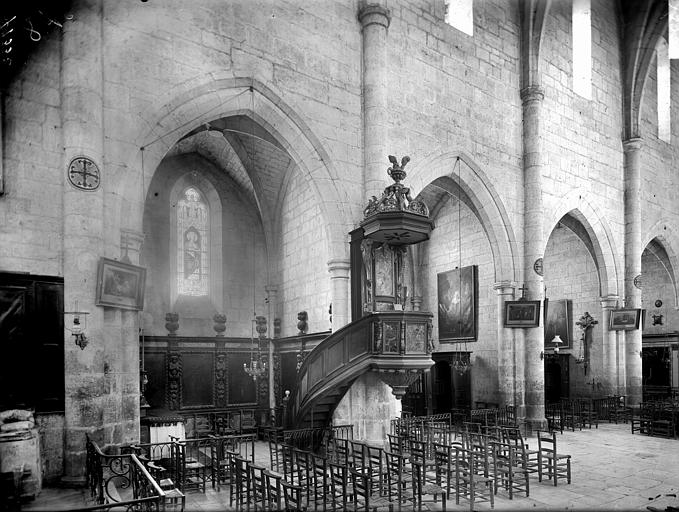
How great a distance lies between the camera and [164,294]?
49.7 ft

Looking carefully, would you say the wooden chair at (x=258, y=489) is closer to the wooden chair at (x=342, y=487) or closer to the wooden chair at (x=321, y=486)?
the wooden chair at (x=321, y=486)

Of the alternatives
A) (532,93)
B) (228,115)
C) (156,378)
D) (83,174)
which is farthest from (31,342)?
(532,93)

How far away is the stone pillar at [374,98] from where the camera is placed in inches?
470

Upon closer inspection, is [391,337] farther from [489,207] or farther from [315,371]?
[489,207]

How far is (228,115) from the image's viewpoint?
1093cm

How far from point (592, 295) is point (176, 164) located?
13.5 meters

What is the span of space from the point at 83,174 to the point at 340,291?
17.3 feet

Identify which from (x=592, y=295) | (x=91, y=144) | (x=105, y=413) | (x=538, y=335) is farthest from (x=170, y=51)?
(x=592, y=295)

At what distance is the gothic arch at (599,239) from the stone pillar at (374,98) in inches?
279

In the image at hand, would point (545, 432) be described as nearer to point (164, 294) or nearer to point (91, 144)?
point (164, 294)

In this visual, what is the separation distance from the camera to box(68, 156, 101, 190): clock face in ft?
27.5

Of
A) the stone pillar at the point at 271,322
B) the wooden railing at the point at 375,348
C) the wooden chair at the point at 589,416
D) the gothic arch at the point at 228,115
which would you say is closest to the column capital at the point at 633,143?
the wooden chair at the point at 589,416

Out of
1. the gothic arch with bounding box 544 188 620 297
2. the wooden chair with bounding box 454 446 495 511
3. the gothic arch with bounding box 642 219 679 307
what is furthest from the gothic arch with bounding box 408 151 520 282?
the gothic arch with bounding box 642 219 679 307

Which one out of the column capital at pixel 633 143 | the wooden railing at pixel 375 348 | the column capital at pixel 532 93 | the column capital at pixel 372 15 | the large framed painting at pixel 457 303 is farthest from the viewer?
the column capital at pixel 633 143
